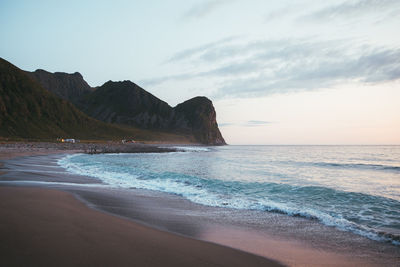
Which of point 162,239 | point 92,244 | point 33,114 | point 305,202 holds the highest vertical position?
point 33,114

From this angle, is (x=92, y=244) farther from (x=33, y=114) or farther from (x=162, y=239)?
(x=33, y=114)

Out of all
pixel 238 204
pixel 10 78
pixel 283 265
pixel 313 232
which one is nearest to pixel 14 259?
pixel 283 265

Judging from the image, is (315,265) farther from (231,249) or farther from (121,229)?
(121,229)

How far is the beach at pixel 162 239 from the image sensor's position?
4.02 meters

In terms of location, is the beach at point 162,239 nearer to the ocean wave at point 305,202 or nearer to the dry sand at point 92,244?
the dry sand at point 92,244

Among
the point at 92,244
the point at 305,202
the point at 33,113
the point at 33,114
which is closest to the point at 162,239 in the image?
the point at 92,244

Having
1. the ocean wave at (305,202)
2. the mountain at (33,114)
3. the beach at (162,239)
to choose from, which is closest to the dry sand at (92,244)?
the beach at (162,239)

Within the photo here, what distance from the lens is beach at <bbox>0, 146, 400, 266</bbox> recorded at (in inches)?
158

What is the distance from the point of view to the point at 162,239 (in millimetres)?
5176

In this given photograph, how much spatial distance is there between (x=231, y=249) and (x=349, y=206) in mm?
7662

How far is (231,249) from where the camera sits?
4.94 meters

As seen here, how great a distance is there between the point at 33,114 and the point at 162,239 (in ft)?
462

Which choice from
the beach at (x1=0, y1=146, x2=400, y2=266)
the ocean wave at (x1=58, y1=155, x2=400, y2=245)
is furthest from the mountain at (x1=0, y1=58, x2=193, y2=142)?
the beach at (x1=0, y1=146, x2=400, y2=266)

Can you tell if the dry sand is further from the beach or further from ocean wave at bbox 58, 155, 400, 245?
ocean wave at bbox 58, 155, 400, 245
